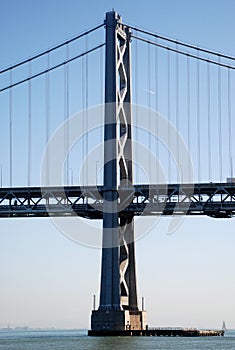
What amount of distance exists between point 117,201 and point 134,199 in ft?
11.9

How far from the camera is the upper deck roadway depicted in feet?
242

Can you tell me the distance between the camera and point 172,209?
74.3 meters

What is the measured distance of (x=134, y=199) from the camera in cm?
7538

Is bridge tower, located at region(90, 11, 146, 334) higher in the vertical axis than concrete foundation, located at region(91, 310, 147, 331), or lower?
higher

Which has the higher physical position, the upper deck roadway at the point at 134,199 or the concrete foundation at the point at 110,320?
the upper deck roadway at the point at 134,199

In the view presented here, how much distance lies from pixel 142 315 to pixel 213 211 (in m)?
9.13

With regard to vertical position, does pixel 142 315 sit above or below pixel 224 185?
below

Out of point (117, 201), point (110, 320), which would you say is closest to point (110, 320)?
point (110, 320)

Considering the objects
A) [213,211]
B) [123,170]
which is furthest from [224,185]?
[123,170]

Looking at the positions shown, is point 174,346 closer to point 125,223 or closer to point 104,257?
point 104,257

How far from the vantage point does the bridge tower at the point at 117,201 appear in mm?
70375

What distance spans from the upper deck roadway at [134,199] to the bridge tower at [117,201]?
1242 mm

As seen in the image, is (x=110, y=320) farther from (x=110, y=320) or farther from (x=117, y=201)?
(x=117, y=201)

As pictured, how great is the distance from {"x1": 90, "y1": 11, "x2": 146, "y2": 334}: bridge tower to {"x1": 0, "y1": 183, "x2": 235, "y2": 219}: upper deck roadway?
1242mm
